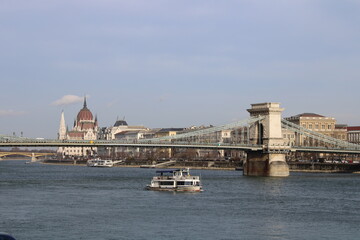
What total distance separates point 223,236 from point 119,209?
1318 cm

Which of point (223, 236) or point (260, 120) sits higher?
point (260, 120)

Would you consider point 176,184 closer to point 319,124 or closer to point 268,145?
point 268,145

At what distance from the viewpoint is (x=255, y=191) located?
6775 cm

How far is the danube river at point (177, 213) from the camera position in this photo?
39375 mm

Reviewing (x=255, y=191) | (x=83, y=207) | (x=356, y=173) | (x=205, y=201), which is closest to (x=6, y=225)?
(x=83, y=207)

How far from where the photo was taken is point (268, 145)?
3671 inches

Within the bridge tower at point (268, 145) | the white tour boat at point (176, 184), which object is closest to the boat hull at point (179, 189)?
the white tour boat at point (176, 184)

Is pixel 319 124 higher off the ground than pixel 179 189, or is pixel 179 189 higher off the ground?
pixel 319 124

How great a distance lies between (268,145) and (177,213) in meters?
46.5

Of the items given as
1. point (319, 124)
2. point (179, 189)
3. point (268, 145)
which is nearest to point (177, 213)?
point (179, 189)

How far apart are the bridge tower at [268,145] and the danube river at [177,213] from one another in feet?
68.7

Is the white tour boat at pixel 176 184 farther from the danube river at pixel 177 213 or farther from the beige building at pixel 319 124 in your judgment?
the beige building at pixel 319 124

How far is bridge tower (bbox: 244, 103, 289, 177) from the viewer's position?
304 ft

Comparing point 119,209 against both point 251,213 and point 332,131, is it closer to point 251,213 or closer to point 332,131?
point 251,213
